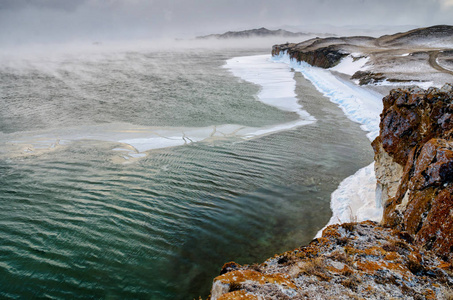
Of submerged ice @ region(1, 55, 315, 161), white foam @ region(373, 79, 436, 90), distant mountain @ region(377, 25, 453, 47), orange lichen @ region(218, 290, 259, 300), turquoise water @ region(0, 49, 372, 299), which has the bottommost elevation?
turquoise water @ region(0, 49, 372, 299)

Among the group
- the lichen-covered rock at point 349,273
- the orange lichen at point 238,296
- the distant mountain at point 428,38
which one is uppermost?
the distant mountain at point 428,38

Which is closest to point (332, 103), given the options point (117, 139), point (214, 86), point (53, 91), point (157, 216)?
point (214, 86)

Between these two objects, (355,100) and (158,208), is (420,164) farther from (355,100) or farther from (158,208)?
(355,100)

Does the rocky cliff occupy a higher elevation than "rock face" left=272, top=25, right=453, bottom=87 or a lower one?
lower

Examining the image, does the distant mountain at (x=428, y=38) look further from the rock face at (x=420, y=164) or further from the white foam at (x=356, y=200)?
the rock face at (x=420, y=164)

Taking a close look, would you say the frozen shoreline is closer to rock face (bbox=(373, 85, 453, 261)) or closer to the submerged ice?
rock face (bbox=(373, 85, 453, 261))

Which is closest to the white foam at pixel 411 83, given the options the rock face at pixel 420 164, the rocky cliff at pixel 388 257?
the rock face at pixel 420 164

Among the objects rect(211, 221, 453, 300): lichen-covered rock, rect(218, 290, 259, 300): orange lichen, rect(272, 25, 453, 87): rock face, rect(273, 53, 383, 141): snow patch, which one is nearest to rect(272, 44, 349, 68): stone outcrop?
rect(272, 25, 453, 87): rock face

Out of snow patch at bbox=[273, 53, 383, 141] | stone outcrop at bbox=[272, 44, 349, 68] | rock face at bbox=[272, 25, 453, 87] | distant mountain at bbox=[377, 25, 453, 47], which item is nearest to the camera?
snow patch at bbox=[273, 53, 383, 141]
